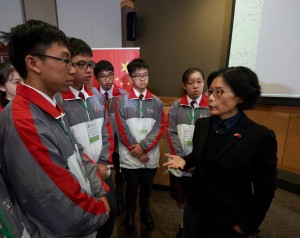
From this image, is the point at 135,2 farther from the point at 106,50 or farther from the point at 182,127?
the point at 182,127

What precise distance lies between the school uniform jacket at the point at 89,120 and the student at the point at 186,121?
0.61 m

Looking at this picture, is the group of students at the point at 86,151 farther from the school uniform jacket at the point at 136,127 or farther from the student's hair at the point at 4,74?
the school uniform jacket at the point at 136,127

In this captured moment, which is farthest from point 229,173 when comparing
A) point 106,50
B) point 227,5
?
point 106,50

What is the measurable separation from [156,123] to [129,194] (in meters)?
0.77

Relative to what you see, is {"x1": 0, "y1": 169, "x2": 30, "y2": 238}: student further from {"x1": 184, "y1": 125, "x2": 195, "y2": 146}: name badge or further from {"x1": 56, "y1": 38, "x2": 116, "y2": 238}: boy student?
{"x1": 184, "y1": 125, "x2": 195, "y2": 146}: name badge

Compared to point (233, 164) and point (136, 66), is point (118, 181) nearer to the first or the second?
point (136, 66)

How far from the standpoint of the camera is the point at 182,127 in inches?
67.3

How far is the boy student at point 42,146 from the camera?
2.24 ft

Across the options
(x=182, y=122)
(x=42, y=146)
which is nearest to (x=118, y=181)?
(x=182, y=122)

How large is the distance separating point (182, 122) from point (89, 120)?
2.72 feet

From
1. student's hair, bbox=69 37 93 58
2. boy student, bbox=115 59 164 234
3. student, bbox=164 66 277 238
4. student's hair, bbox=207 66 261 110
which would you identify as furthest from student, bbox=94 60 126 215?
student's hair, bbox=207 66 261 110

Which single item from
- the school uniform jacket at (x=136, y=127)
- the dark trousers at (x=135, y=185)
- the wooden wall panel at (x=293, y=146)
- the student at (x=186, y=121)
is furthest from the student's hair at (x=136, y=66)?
the wooden wall panel at (x=293, y=146)

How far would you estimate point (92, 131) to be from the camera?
55.1 inches

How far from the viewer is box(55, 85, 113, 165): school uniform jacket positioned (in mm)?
1304
